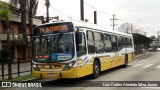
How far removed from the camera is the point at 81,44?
15.1m

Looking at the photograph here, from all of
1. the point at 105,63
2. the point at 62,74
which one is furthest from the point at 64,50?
the point at 105,63

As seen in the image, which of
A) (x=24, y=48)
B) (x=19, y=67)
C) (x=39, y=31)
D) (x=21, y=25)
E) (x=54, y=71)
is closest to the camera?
(x=54, y=71)

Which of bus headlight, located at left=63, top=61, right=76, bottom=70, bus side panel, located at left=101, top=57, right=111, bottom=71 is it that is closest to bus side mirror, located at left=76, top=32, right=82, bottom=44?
bus headlight, located at left=63, top=61, right=76, bottom=70

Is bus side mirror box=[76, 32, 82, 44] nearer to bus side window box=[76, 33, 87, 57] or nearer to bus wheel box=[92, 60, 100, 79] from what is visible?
bus side window box=[76, 33, 87, 57]

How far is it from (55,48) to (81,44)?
1.38m

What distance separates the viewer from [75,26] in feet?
48.4

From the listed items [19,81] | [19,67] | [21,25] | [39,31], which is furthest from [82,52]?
[21,25]

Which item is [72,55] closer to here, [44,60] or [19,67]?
[44,60]

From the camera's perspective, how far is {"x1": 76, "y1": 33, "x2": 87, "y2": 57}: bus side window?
47.7 feet

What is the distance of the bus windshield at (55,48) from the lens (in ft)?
46.6

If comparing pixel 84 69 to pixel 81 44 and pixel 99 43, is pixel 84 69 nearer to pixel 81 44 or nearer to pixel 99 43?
pixel 81 44

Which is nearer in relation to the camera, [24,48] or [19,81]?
[19,81]

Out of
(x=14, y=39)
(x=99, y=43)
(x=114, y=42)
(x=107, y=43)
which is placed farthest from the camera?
(x=14, y=39)

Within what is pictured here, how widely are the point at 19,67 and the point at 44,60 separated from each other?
4229 mm
